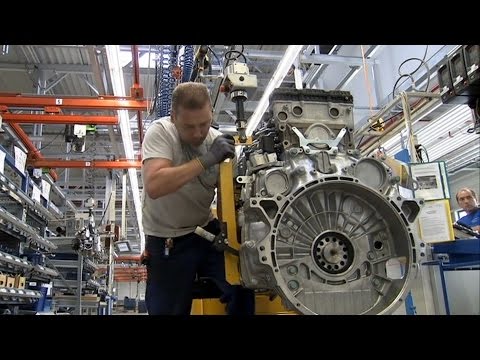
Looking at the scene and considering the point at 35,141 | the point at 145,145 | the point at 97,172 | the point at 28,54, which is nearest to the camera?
the point at 145,145

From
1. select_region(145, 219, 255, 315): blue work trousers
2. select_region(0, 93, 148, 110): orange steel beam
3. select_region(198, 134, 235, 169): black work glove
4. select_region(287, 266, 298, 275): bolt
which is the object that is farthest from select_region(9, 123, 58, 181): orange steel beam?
select_region(287, 266, 298, 275): bolt

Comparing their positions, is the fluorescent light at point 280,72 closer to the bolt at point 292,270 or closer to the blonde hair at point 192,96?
the blonde hair at point 192,96

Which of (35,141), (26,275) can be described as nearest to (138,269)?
(35,141)

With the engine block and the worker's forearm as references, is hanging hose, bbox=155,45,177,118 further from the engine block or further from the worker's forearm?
the engine block

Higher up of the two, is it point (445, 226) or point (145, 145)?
point (145, 145)

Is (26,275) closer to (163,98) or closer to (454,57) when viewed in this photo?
(163,98)

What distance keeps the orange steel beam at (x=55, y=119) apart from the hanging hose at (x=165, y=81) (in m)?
1.52

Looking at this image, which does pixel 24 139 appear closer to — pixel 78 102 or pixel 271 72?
pixel 78 102

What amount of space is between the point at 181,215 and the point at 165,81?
7.39ft

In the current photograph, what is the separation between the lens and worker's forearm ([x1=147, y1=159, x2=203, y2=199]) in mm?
1927

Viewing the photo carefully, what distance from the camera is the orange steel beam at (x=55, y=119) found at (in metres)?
5.41

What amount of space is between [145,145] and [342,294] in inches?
43.2

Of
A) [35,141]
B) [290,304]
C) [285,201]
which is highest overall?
[35,141]

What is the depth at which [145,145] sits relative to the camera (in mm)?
2121
